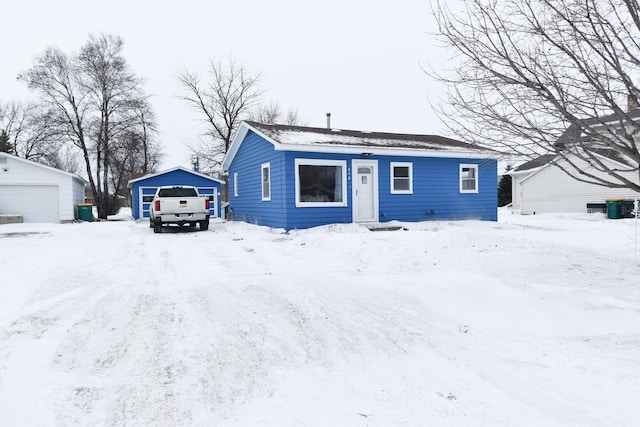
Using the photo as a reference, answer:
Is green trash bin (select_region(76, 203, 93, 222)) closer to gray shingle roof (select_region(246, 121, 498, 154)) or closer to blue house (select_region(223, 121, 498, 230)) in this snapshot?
blue house (select_region(223, 121, 498, 230))

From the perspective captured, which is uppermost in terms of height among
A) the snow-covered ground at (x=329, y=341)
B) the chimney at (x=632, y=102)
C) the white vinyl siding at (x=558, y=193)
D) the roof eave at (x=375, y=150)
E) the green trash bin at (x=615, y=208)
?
the roof eave at (x=375, y=150)

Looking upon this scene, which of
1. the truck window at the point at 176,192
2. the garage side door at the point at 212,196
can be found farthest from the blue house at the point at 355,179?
the garage side door at the point at 212,196

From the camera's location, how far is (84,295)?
5.16 metres

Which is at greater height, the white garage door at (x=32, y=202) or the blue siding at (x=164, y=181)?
the blue siding at (x=164, y=181)

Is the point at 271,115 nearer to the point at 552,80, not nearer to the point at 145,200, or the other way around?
the point at 145,200

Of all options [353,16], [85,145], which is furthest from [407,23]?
[85,145]

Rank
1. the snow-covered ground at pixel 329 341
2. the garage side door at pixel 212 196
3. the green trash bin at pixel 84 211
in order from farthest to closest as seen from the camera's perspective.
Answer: the garage side door at pixel 212 196
the green trash bin at pixel 84 211
the snow-covered ground at pixel 329 341

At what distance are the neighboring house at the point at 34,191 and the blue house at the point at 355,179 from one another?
39.0ft

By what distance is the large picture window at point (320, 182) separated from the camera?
42.7ft

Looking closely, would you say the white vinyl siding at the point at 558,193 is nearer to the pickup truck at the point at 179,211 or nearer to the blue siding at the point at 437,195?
the blue siding at the point at 437,195

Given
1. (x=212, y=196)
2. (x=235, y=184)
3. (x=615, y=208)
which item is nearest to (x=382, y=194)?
(x=235, y=184)

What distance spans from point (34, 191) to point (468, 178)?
2223cm

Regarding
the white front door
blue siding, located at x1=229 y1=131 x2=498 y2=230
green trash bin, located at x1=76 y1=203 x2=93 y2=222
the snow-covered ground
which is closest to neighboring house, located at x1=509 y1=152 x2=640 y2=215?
blue siding, located at x1=229 y1=131 x2=498 y2=230

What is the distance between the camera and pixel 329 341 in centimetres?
385
